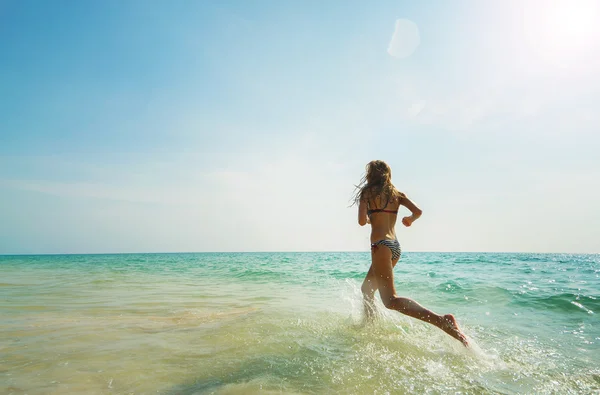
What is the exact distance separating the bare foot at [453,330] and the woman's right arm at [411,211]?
1.37 m

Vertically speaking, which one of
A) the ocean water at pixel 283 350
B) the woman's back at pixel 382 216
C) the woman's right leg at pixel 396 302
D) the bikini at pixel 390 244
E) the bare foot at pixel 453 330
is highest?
the woman's back at pixel 382 216

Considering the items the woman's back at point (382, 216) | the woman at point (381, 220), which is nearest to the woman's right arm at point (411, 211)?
the woman at point (381, 220)

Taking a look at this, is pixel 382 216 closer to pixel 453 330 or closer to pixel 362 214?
pixel 362 214

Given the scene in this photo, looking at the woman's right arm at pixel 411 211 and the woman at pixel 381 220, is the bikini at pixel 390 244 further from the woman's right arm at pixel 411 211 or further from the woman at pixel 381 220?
the woman's right arm at pixel 411 211

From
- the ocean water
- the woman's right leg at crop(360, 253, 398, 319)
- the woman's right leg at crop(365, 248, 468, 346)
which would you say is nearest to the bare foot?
the woman's right leg at crop(365, 248, 468, 346)

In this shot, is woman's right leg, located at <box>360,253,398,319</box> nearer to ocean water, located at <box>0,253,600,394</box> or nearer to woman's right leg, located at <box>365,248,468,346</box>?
woman's right leg, located at <box>365,248,468,346</box>

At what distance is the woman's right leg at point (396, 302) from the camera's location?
3.68 metres

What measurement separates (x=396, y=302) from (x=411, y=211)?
4.61 ft

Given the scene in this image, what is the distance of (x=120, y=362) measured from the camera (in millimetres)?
3150

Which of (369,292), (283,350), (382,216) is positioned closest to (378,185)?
(382,216)

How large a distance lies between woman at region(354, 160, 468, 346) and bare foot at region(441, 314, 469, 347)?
0.67 m

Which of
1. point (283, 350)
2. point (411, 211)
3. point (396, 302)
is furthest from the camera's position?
point (411, 211)

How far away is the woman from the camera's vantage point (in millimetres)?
4379

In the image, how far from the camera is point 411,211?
15.7ft
